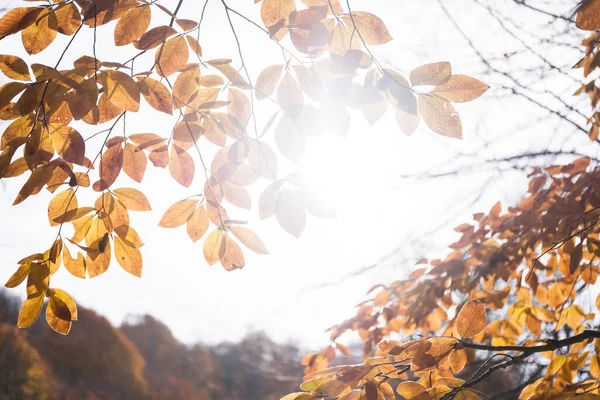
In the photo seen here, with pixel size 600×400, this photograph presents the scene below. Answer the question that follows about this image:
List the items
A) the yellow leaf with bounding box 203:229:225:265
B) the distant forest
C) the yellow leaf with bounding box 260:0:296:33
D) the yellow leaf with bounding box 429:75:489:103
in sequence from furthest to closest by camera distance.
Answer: the distant forest → the yellow leaf with bounding box 203:229:225:265 → the yellow leaf with bounding box 260:0:296:33 → the yellow leaf with bounding box 429:75:489:103

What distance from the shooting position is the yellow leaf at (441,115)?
0.60 m

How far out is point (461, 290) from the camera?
178cm

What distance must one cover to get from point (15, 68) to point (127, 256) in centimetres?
35

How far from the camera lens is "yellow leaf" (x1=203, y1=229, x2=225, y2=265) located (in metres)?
0.79

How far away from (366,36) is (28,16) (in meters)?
0.52

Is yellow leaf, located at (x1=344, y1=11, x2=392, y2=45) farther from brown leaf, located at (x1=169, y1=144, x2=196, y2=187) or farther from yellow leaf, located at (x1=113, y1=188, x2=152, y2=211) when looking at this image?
yellow leaf, located at (x1=113, y1=188, x2=152, y2=211)

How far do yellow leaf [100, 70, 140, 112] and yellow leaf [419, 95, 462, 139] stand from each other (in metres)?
0.44

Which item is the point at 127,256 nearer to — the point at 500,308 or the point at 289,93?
the point at 289,93

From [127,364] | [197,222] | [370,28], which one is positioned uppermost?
[127,364]

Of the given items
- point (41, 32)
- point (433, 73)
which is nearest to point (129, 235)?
point (41, 32)

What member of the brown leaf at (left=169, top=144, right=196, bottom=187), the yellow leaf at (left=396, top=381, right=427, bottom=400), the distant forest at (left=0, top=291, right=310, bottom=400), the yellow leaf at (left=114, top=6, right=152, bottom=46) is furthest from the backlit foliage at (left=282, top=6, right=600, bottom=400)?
the distant forest at (left=0, top=291, right=310, bottom=400)

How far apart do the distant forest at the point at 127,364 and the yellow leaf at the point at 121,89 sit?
4.17 metres

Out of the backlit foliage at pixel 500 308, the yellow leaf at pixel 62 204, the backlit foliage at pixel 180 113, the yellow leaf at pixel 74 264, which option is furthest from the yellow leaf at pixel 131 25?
the backlit foliage at pixel 500 308

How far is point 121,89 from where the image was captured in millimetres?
635
